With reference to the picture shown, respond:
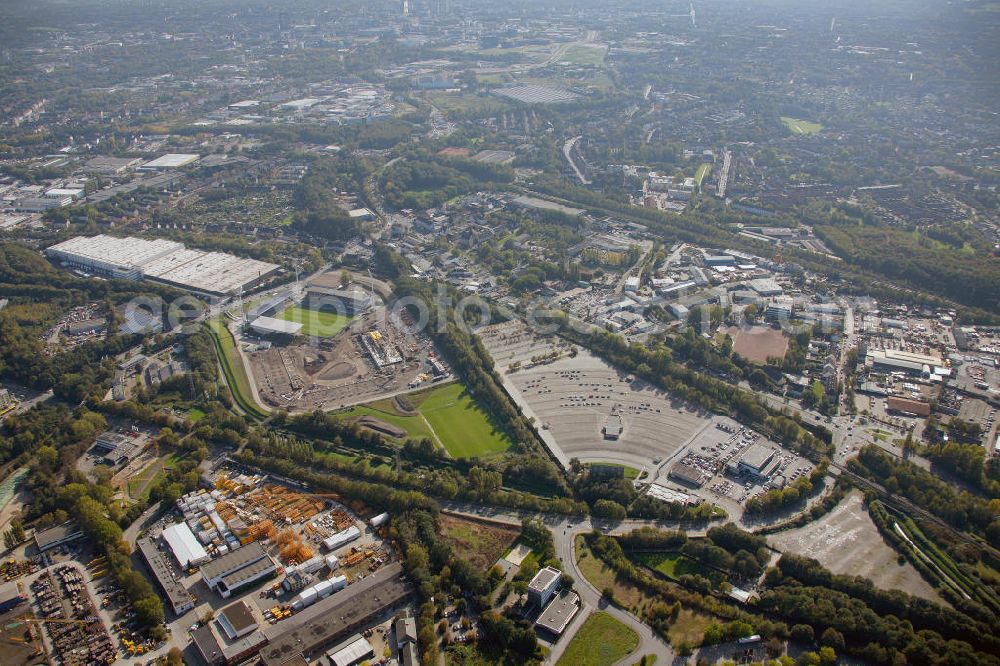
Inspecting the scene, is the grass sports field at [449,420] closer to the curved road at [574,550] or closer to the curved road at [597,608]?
the curved road at [574,550]

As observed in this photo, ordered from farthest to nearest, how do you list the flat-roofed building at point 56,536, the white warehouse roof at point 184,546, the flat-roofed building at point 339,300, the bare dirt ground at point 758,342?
the flat-roofed building at point 339,300, the bare dirt ground at point 758,342, the flat-roofed building at point 56,536, the white warehouse roof at point 184,546

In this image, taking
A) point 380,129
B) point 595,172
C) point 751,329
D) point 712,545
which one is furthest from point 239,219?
point 712,545

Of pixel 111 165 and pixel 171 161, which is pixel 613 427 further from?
pixel 111 165

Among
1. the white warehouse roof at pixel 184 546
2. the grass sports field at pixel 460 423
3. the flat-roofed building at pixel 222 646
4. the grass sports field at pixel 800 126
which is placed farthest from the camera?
the grass sports field at pixel 800 126

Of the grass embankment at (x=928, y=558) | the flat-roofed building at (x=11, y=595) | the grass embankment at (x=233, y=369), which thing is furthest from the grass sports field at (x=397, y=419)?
the grass embankment at (x=928, y=558)

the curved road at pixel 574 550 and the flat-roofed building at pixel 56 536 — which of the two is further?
the flat-roofed building at pixel 56 536

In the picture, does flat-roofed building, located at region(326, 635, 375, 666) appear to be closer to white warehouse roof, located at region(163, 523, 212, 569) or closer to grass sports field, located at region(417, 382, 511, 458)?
white warehouse roof, located at region(163, 523, 212, 569)

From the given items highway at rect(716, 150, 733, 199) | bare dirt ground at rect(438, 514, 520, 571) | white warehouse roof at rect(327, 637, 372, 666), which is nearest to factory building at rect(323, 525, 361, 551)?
bare dirt ground at rect(438, 514, 520, 571)

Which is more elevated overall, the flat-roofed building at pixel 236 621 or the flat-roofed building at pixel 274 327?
the flat-roofed building at pixel 236 621
